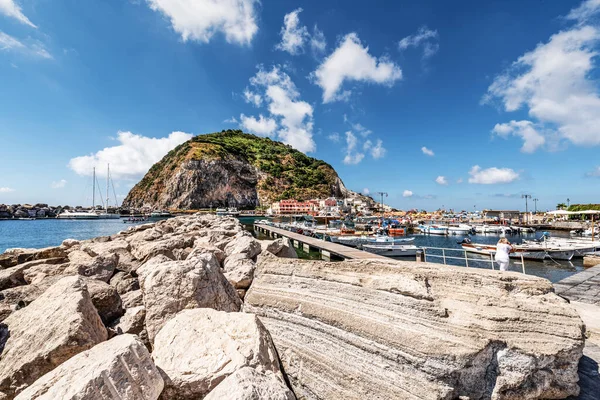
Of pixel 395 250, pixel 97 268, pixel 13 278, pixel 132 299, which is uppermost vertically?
pixel 97 268

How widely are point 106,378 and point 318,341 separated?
2.24m

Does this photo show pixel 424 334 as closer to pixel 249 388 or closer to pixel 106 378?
pixel 249 388

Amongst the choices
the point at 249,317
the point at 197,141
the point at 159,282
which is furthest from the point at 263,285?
the point at 197,141

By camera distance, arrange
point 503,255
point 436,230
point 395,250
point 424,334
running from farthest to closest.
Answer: point 436,230 → point 395,250 → point 503,255 → point 424,334

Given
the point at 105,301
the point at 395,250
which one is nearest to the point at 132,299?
the point at 105,301

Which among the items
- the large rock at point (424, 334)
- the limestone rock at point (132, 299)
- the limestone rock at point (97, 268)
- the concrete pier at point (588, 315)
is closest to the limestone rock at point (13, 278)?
the limestone rock at point (97, 268)

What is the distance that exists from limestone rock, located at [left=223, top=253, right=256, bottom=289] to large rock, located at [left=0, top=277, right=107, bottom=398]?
10.2 ft

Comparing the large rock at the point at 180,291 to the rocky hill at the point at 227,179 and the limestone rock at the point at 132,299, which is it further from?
the rocky hill at the point at 227,179

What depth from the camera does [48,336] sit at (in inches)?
142

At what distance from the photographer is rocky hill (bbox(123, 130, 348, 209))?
377ft

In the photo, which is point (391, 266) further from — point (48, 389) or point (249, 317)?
point (48, 389)

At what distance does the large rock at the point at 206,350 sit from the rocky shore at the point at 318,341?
13mm

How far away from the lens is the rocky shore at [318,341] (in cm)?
281

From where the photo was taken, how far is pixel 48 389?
257 centimetres
